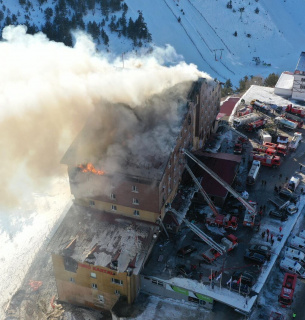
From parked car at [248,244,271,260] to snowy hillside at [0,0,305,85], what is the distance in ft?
217

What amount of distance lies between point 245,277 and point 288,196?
1278cm

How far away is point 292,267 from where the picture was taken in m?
36.9

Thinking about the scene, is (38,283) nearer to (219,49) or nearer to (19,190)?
(19,190)

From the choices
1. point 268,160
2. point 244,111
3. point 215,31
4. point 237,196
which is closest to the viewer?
point 237,196

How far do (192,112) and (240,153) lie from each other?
12.2 metres

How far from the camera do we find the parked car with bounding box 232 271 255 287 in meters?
34.8

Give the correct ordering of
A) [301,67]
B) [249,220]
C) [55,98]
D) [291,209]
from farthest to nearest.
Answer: [301,67]
[291,209]
[55,98]
[249,220]

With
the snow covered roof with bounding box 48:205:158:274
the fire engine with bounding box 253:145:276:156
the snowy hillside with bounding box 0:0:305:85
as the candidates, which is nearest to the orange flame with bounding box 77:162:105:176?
the snow covered roof with bounding box 48:205:158:274

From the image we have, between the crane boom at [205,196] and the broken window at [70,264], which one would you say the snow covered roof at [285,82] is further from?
the broken window at [70,264]

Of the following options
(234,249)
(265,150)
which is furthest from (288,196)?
(234,249)

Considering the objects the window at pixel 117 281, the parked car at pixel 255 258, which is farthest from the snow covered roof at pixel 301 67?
the window at pixel 117 281

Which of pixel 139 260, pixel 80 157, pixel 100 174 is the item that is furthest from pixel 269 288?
pixel 80 157

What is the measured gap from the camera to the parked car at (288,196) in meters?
44.1

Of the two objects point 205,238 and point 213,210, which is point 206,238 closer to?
point 205,238
